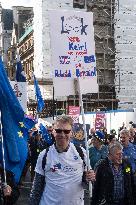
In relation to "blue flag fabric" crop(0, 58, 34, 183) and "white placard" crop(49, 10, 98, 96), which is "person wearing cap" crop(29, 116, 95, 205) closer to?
"blue flag fabric" crop(0, 58, 34, 183)

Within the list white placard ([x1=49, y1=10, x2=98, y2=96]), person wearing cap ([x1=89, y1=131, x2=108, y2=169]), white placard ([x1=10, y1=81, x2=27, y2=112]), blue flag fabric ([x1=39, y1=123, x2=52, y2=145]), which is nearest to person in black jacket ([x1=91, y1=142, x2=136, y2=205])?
white placard ([x1=49, y1=10, x2=98, y2=96])

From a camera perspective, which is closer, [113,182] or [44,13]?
[113,182]

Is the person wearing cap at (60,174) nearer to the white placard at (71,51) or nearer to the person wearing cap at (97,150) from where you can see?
the white placard at (71,51)

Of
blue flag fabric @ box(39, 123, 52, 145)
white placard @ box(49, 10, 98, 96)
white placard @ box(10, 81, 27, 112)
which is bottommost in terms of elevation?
blue flag fabric @ box(39, 123, 52, 145)

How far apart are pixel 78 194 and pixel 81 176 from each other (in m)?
0.17

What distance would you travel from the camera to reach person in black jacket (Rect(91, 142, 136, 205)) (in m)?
5.10

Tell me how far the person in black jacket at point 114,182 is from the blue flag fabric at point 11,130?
2.90 feet

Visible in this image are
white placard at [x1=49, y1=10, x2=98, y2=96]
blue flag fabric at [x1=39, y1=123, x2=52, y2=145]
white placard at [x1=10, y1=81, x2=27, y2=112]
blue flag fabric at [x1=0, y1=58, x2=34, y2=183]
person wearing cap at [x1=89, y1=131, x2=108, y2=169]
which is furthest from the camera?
blue flag fabric at [x1=39, y1=123, x2=52, y2=145]

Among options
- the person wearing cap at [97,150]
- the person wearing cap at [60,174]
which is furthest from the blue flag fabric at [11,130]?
the person wearing cap at [97,150]

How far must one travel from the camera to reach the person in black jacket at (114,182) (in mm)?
5098

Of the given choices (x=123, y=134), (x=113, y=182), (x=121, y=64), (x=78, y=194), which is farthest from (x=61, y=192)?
(x=121, y=64)

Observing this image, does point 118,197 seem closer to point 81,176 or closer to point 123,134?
point 81,176

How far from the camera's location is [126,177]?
16.7 feet

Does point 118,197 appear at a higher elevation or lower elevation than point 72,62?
lower
